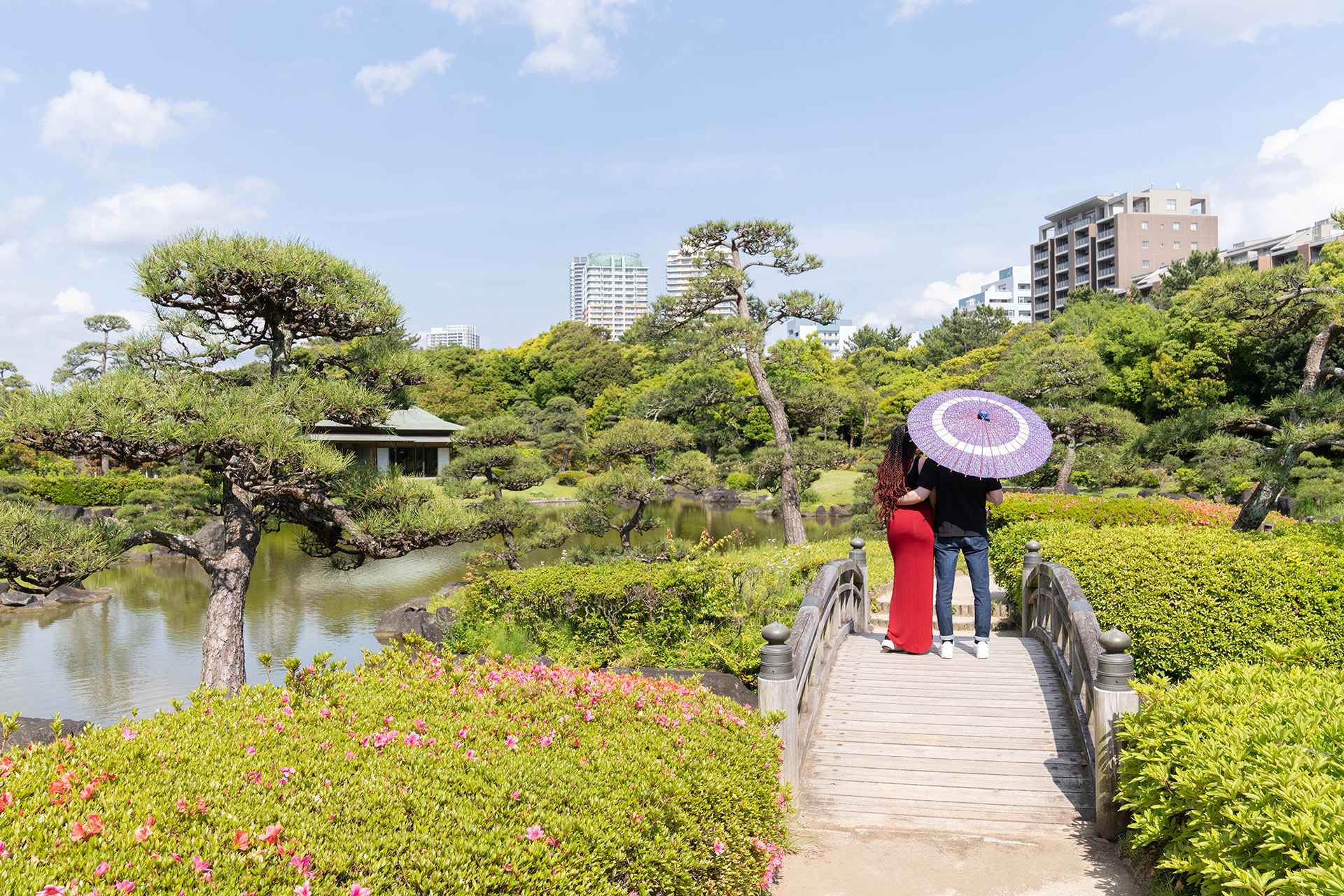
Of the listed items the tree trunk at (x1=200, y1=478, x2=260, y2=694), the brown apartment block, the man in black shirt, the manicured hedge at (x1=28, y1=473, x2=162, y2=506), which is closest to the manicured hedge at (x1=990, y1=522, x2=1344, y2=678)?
the man in black shirt

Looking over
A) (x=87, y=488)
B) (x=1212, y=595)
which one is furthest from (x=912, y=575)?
(x=87, y=488)

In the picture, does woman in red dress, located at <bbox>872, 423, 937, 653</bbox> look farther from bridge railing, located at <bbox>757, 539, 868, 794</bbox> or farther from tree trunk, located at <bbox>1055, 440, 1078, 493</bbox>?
tree trunk, located at <bbox>1055, 440, 1078, 493</bbox>

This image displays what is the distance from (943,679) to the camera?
4.80 m

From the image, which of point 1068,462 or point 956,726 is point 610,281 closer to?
point 1068,462

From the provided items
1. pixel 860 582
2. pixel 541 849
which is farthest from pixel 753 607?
pixel 541 849

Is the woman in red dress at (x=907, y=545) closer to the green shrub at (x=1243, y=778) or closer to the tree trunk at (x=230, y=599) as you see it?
the green shrub at (x=1243, y=778)

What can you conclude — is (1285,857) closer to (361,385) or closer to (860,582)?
(860,582)

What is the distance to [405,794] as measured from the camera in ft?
6.80

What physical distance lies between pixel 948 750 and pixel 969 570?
138cm

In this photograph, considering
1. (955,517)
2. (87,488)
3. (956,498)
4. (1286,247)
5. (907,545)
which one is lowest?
(87,488)

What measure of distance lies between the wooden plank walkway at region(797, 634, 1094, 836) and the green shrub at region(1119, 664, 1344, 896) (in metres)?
0.54

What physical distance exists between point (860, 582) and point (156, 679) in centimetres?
891

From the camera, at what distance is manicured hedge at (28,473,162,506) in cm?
2333

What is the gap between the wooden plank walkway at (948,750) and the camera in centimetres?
355
